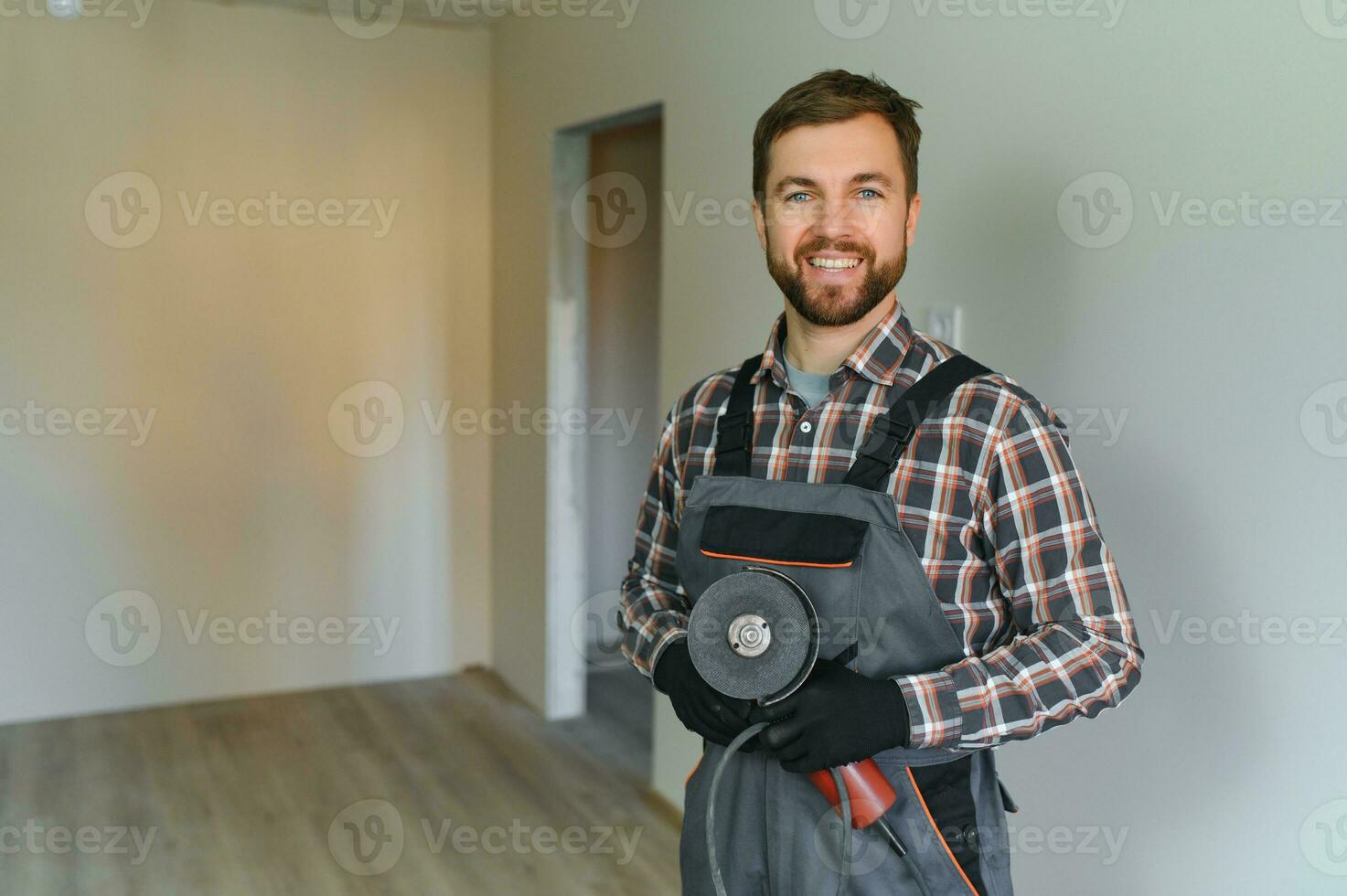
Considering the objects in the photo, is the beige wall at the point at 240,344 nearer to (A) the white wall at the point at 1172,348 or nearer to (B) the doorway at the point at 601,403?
(B) the doorway at the point at 601,403

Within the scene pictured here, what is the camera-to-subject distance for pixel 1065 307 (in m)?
1.83

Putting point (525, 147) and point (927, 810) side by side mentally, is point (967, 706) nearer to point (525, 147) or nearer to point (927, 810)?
point (927, 810)

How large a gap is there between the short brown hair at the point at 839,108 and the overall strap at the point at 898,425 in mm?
257

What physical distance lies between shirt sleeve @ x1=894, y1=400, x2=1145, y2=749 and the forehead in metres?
0.34

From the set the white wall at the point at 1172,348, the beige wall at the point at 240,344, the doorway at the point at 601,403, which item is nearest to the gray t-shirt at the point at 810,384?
the white wall at the point at 1172,348

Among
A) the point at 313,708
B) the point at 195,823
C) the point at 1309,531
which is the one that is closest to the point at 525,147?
the point at 313,708

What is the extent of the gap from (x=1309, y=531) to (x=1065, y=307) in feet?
1.69

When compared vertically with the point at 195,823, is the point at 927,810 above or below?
above

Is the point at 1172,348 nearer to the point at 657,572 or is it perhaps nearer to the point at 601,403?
the point at 657,572

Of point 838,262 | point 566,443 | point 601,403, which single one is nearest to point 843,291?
point 838,262

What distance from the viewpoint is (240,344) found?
4.02m

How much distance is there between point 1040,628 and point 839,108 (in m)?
0.64

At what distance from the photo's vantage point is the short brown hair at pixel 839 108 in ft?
4.44

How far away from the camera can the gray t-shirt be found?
1441 millimetres
